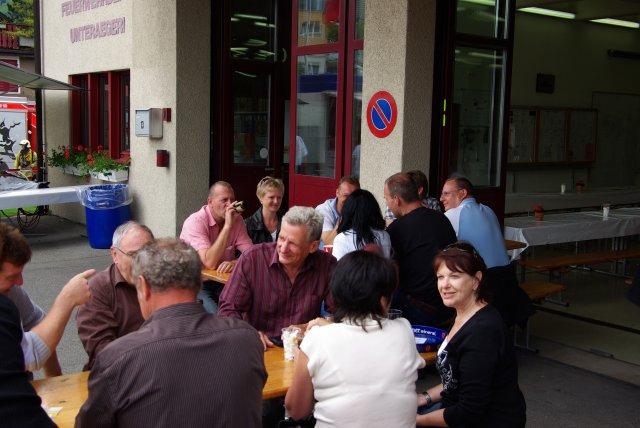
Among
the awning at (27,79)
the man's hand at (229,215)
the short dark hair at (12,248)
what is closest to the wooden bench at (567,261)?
the man's hand at (229,215)

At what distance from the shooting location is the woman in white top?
9.02 feet

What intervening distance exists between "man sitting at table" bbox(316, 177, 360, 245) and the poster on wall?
1744cm

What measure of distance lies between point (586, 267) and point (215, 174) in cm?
530

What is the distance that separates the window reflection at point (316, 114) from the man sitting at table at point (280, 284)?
4.60 metres

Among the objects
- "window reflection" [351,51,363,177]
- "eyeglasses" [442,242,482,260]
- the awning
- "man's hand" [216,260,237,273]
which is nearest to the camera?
"eyeglasses" [442,242,482,260]

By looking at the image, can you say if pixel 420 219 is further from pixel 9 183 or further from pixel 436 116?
pixel 9 183

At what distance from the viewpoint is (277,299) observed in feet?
13.4

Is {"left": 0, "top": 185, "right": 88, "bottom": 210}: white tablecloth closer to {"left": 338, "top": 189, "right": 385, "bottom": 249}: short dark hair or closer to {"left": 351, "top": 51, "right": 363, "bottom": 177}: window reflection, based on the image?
{"left": 351, "top": 51, "right": 363, "bottom": 177}: window reflection

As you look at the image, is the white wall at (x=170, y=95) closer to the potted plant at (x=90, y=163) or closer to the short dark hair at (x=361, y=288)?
the potted plant at (x=90, y=163)

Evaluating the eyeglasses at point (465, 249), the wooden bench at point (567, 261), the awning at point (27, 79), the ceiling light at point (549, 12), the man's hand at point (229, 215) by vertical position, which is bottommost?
the wooden bench at point (567, 261)

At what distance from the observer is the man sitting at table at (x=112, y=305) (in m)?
3.49

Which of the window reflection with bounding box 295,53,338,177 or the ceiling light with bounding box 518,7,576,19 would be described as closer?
the window reflection with bounding box 295,53,338,177

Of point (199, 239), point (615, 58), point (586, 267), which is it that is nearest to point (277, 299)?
point (199, 239)

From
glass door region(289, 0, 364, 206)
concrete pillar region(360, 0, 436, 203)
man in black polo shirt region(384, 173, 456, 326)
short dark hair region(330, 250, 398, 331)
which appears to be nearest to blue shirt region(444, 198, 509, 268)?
man in black polo shirt region(384, 173, 456, 326)
